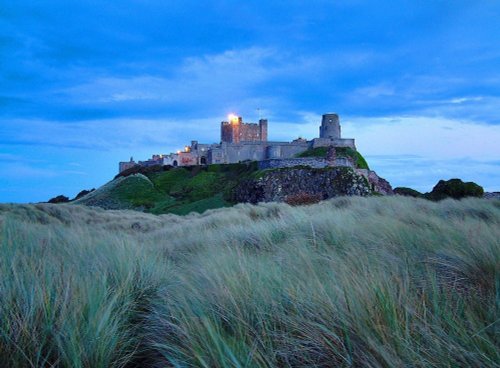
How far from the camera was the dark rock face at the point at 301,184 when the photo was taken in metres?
27.6

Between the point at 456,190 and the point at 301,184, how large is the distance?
1193cm

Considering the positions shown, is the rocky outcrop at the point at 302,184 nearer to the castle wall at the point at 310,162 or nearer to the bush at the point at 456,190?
the castle wall at the point at 310,162

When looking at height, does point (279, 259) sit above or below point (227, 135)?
below

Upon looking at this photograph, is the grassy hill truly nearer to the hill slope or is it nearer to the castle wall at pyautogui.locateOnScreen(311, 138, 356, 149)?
the hill slope

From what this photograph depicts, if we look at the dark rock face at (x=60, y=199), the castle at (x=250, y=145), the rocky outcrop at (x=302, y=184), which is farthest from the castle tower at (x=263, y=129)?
the rocky outcrop at (x=302, y=184)

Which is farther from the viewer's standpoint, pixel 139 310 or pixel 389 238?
pixel 389 238

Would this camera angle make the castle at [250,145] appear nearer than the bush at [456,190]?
No

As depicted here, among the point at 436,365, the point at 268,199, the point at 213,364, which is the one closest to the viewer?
the point at 436,365

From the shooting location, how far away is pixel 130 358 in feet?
6.71

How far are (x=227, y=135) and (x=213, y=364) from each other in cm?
6919

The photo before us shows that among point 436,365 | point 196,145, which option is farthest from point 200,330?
point 196,145

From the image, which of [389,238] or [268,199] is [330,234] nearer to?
[389,238]

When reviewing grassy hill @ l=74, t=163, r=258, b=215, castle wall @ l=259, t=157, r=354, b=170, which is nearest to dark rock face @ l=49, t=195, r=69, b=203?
grassy hill @ l=74, t=163, r=258, b=215

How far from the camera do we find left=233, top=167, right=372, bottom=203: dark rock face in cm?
2758
